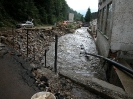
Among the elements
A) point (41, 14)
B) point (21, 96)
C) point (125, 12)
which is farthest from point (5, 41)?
point (41, 14)

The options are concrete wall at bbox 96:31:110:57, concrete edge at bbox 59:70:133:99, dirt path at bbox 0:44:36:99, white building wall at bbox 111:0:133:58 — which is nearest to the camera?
dirt path at bbox 0:44:36:99

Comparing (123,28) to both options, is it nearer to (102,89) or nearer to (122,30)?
(122,30)

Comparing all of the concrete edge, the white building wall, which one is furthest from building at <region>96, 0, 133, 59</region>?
the concrete edge

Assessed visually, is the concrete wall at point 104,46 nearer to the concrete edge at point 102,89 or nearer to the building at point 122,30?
the building at point 122,30

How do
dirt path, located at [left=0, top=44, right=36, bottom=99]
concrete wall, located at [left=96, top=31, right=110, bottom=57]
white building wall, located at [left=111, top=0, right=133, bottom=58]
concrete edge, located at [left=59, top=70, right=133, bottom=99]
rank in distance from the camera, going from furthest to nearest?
concrete wall, located at [left=96, top=31, right=110, bottom=57]
white building wall, located at [left=111, top=0, right=133, bottom=58]
concrete edge, located at [left=59, top=70, right=133, bottom=99]
dirt path, located at [left=0, top=44, right=36, bottom=99]

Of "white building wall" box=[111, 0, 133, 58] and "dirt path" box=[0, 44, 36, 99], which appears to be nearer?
"dirt path" box=[0, 44, 36, 99]

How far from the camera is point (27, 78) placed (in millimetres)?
3473

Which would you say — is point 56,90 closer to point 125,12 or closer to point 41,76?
point 41,76

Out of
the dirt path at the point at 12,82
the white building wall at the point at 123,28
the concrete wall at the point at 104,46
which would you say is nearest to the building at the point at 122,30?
the white building wall at the point at 123,28

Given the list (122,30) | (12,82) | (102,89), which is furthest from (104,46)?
(12,82)

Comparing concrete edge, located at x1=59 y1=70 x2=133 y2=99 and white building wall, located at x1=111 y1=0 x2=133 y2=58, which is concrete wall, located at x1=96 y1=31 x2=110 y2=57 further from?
concrete edge, located at x1=59 y1=70 x2=133 y2=99

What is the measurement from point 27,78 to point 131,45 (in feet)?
14.2

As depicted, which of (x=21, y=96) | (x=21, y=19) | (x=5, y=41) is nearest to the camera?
(x=21, y=96)

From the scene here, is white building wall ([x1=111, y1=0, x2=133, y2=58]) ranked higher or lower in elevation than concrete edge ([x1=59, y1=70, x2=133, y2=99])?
higher
